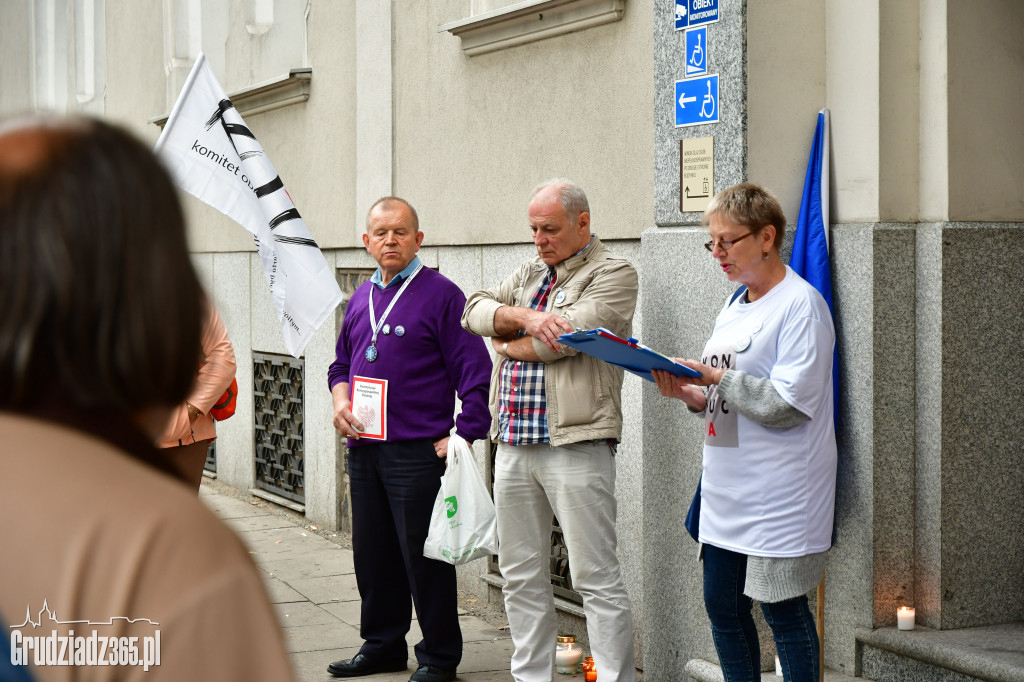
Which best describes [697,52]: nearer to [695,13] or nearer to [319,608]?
[695,13]

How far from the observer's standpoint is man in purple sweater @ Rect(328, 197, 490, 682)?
215 inches

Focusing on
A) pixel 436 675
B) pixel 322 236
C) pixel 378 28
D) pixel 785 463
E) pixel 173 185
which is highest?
pixel 378 28

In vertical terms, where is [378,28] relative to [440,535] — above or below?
above

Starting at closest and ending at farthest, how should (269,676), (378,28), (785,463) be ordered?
1. (269,676)
2. (785,463)
3. (378,28)

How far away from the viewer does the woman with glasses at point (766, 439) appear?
385cm

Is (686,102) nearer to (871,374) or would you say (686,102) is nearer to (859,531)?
(871,374)

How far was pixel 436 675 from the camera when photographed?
5465 mm

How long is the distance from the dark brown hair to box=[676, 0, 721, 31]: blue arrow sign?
1063 mm

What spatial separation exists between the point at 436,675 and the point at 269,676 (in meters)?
4.55

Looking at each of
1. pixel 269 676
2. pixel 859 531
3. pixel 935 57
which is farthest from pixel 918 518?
pixel 269 676

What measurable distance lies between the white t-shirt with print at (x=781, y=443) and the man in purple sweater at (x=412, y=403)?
1.64 meters

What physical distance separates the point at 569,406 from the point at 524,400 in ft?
0.68

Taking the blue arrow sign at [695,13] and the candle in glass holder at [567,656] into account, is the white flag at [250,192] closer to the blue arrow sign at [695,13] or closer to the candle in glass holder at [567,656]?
the candle in glass holder at [567,656]

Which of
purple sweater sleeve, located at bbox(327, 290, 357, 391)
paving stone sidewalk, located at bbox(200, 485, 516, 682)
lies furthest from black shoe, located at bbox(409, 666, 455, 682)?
purple sweater sleeve, located at bbox(327, 290, 357, 391)
